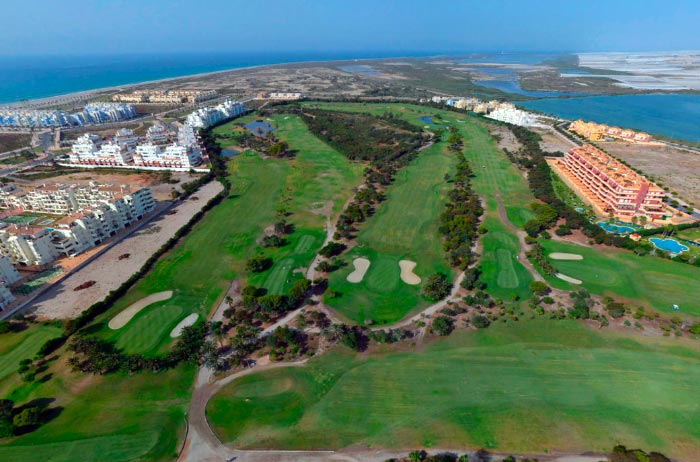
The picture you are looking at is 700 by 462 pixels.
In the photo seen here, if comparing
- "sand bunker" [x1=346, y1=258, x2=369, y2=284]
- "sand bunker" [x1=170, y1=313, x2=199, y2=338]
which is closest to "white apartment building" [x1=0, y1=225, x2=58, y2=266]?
"sand bunker" [x1=170, y1=313, x2=199, y2=338]

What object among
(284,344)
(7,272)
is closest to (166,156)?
(7,272)

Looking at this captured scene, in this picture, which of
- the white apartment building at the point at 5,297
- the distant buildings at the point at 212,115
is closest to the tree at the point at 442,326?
the white apartment building at the point at 5,297

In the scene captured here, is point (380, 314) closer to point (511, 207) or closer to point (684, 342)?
point (684, 342)

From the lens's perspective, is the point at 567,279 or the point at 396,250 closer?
the point at 567,279

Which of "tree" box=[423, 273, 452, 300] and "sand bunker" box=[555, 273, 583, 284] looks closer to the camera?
"tree" box=[423, 273, 452, 300]

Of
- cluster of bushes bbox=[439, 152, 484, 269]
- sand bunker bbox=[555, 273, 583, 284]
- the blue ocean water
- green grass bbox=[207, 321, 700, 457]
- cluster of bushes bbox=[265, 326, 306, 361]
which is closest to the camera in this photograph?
green grass bbox=[207, 321, 700, 457]

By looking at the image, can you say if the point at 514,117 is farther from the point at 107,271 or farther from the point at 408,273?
the point at 107,271

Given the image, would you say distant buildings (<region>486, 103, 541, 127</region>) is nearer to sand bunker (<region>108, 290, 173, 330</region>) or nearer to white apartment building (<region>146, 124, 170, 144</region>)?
white apartment building (<region>146, 124, 170, 144</region>)
